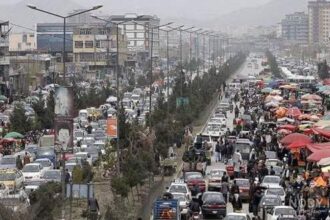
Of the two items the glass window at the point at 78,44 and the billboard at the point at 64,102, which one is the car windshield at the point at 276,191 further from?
the glass window at the point at 78,44

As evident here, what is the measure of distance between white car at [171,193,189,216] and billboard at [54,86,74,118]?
5.77 meters

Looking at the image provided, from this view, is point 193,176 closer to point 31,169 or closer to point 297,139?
point 31,169

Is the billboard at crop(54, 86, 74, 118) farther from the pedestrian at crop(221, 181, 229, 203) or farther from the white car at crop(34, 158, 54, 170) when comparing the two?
the white car at crop(34, 158, 54, 170)

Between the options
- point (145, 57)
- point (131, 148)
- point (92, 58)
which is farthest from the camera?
point (145, 57)

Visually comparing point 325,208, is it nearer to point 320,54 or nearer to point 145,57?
point 145,57

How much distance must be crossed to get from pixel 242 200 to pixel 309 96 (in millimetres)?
29148

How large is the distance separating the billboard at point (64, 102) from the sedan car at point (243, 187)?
30.5 ft

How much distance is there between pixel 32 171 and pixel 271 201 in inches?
377

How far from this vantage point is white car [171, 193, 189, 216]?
84.4ft

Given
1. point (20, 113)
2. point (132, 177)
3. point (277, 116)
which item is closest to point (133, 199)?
point (132, 177)

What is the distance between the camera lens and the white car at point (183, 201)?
25719mm

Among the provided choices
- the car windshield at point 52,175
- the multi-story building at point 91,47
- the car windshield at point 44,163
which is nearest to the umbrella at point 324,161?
the car windshield at point 52,175

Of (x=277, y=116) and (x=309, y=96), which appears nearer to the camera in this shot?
(x=277, y=116)

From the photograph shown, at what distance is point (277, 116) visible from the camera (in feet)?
164
